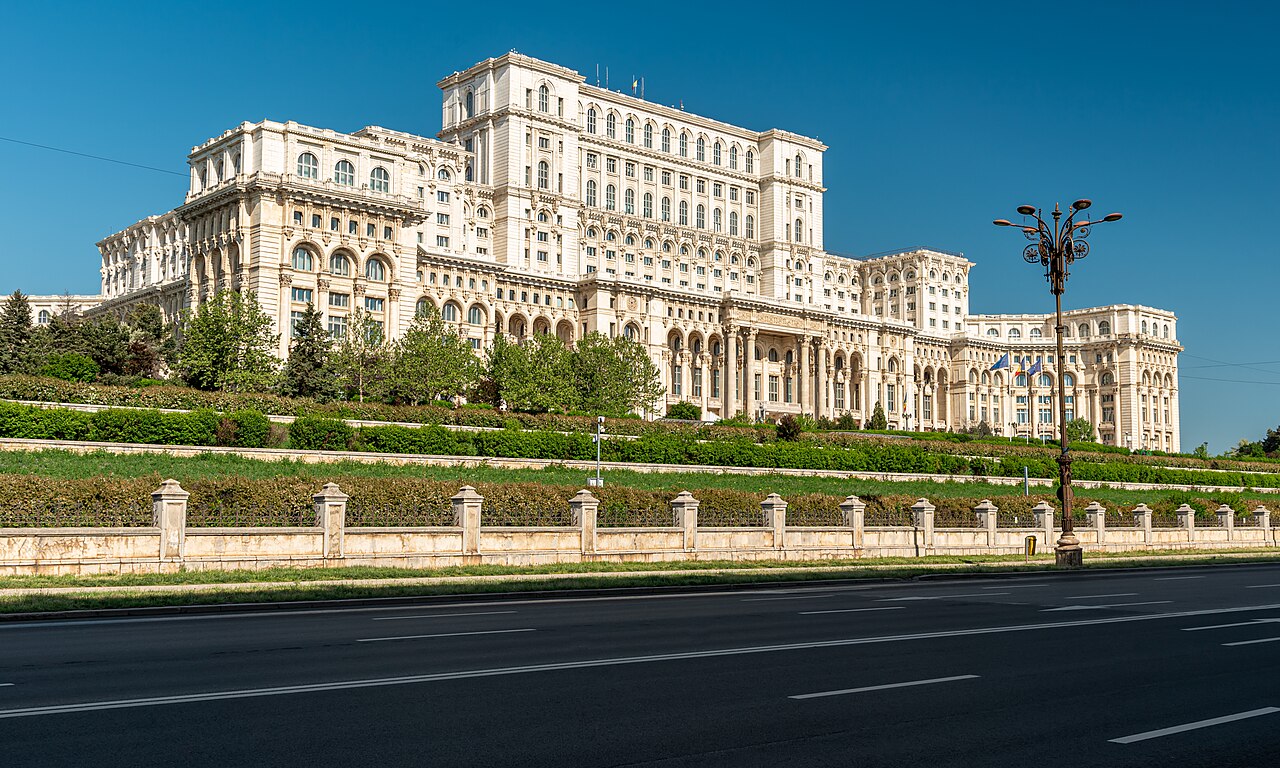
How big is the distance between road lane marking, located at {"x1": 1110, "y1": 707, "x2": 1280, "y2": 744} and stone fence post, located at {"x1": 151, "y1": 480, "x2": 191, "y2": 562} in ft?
74.5

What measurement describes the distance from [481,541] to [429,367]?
4542cm

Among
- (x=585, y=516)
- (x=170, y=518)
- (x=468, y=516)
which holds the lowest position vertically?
(x=585, y=516)

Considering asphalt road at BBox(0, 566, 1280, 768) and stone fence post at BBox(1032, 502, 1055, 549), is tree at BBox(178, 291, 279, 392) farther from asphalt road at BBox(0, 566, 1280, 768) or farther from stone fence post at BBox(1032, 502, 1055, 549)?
asphalt road at BBox(0, 566, 1280, 768)

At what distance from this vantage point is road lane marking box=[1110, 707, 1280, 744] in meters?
9.53

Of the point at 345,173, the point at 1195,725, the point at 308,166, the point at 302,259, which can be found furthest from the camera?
the point at 345,173

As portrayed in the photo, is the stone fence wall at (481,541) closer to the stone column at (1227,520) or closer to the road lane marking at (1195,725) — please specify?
the stone column at (1227,520)

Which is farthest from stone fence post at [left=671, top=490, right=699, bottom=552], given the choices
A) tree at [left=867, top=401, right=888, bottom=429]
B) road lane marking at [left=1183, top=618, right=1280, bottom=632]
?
tree at [left=867, top=401, right=888, bottom=429]

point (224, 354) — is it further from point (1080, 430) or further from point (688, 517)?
point (1080, 430)

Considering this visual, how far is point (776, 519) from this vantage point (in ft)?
124

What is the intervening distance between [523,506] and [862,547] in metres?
13.4

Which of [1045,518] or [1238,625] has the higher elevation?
[1045,518]

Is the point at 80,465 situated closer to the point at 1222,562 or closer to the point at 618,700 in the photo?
the point at 618,700

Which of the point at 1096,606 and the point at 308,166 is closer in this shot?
the point at 1096,606

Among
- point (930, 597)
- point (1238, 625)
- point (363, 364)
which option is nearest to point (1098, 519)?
point (930, 597)
